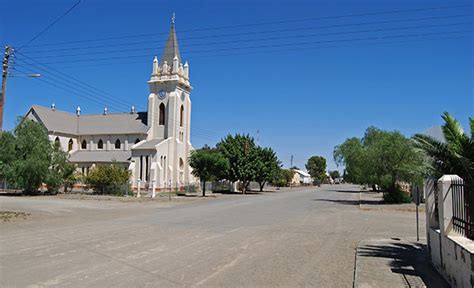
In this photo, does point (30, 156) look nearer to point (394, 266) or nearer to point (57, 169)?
point (57, 169)

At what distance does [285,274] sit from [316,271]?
2.71 feet

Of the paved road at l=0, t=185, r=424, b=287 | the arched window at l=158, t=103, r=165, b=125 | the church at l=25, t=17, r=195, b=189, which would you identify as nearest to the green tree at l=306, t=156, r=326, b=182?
the church at l=25, t=17, r=195, b=189

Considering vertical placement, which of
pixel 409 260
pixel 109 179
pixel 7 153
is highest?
pixel 7 153

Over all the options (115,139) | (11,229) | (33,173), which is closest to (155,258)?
(11,229)

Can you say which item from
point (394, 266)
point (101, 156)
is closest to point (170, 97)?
point (101, 156)

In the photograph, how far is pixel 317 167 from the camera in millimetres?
162000

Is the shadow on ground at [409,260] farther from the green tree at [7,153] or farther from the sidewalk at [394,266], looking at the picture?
the green tree at [7,153]

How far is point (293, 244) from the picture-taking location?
1308 centimetres

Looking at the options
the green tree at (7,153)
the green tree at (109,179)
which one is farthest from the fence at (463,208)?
the green tree at (7,153)

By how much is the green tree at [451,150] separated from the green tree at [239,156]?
4546cm

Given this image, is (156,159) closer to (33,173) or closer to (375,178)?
(33,173)

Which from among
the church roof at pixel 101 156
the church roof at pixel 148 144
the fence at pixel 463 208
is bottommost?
the fence at pixel 463 208

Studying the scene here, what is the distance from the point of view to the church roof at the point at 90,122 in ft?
210

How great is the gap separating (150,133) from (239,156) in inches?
568
